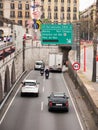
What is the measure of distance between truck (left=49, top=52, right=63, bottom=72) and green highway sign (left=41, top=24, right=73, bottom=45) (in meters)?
12.9

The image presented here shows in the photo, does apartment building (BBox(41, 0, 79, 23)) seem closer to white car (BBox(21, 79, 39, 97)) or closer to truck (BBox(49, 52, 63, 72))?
truck (BBox(49, 52, 63, 72))

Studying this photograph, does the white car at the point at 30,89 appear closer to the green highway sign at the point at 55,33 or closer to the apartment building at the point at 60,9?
the green highway sign at the point at 55,33

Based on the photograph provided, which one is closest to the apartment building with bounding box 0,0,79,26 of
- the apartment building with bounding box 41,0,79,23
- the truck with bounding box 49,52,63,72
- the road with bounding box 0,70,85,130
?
the apartment building with bounding box 41,0,79,23

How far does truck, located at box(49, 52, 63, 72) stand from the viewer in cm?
6366

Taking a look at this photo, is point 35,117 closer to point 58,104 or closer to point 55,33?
point 58,104

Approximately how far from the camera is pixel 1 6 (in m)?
147

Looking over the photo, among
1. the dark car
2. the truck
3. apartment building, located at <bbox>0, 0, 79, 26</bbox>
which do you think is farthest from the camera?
apartment building, located at <bbox>0, 0, 79, 26</bbox>

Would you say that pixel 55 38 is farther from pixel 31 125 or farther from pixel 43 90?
pixel 31 125

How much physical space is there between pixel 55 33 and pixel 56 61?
47.2 feet

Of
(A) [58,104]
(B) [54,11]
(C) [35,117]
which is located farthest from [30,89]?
(B) [54,11]

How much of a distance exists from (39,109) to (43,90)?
10983 mm

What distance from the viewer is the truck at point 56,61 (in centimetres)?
6366

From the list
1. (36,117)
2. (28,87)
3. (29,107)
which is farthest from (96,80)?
(36,117)

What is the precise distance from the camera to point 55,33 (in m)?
50.1
